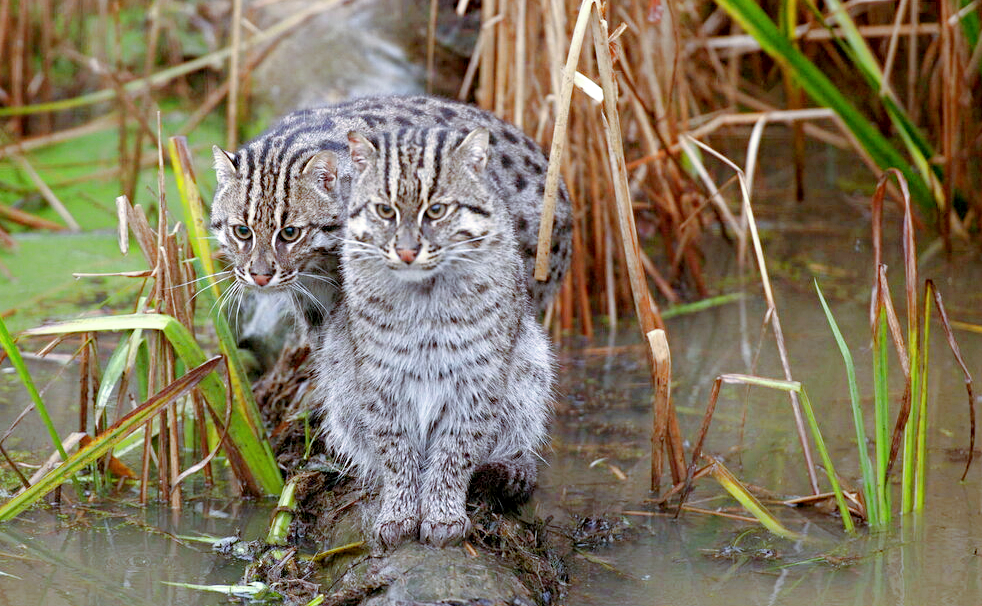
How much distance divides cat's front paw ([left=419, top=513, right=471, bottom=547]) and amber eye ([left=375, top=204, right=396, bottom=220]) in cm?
108

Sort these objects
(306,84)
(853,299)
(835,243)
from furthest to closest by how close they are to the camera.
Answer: (306,84), (835,243), (853,299)

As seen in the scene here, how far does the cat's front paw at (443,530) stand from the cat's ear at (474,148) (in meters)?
1.26

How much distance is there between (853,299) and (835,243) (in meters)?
1.18

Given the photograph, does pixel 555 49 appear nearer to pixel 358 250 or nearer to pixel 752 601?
pixel 358 250

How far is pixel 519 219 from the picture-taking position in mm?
5273

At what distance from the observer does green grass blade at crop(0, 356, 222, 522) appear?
13.4 feet

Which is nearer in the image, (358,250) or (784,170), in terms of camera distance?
(358,250)

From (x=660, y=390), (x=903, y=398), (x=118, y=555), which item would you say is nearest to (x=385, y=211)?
(x=660, y=390)

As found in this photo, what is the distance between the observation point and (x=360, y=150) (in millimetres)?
3959

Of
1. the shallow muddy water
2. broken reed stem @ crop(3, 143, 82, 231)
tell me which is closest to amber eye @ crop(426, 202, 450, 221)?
the shallow muddy water

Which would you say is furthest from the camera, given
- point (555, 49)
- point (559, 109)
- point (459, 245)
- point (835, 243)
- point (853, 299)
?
point (835, 243)

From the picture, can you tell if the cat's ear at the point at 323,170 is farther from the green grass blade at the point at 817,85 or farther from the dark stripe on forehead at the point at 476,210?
the green grass blade at the point at 817,85

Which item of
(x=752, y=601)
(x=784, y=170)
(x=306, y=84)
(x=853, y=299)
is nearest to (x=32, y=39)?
(x=306, y=84)

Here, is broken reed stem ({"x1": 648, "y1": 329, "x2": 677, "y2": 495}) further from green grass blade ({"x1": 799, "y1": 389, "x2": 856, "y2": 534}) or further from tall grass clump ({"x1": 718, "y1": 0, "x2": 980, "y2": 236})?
tall grass clump ({"x1": 718, "y1": 0, "x2": 980, "y2": 236})
